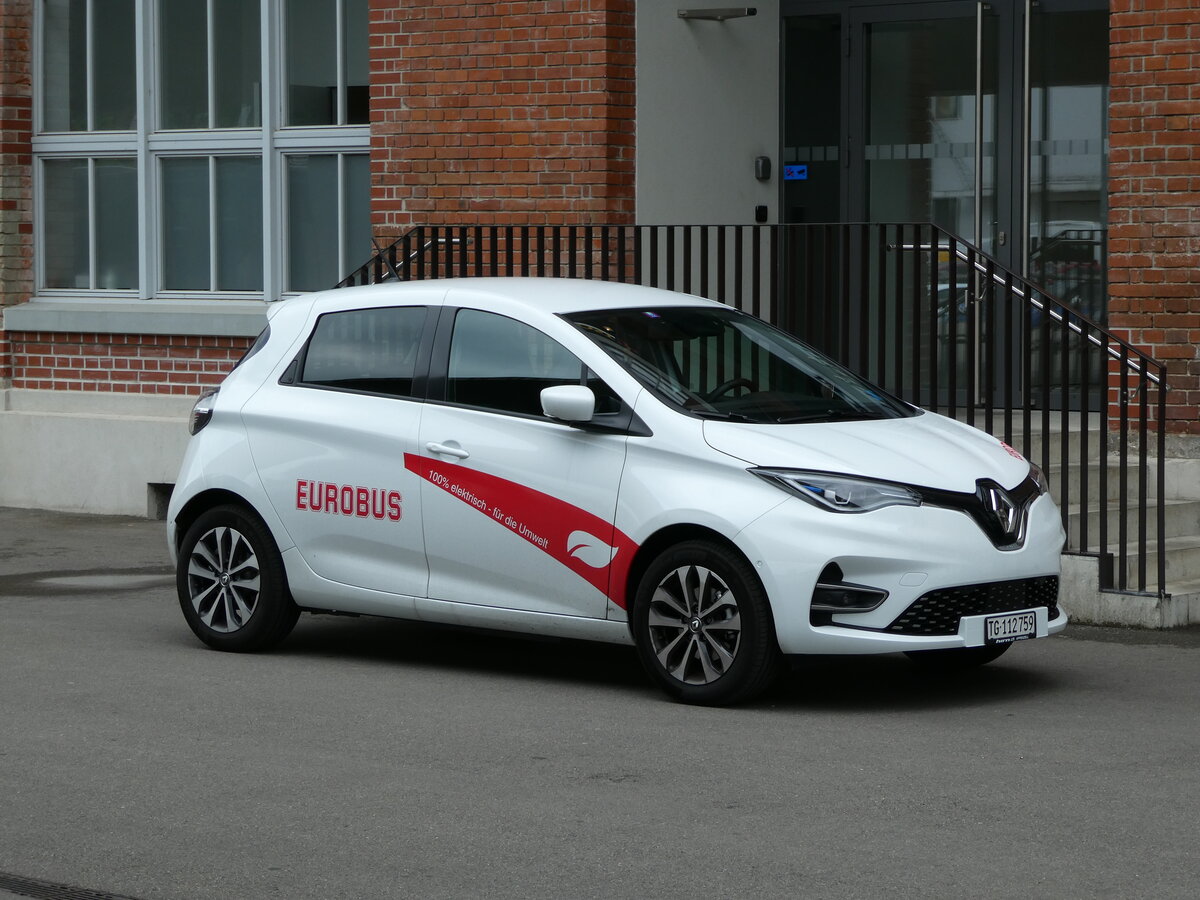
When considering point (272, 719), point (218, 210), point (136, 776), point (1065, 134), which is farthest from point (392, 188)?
point (136, 776)

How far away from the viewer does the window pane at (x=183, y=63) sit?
49.8 ft

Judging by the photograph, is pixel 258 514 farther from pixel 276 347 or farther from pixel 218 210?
pixel 218 210

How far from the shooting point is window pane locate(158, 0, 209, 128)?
15188mm

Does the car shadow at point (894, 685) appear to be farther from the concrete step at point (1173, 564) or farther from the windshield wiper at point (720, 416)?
the concrete step at point (1173, 564)

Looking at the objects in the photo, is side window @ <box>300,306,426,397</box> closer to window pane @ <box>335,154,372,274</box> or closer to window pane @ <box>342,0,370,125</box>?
window pane @ <box>335,154,372,274</box>

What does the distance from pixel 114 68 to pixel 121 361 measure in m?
2.39

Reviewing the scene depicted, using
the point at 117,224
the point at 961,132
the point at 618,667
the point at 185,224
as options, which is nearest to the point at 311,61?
the point at 185,224

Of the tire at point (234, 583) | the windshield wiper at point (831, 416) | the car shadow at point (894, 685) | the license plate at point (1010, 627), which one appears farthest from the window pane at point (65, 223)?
the license plate at point (1010, 627)

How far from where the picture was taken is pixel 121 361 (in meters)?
15.3

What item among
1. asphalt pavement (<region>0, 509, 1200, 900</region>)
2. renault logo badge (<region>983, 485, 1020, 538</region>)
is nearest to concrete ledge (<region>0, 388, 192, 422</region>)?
asphalt pavement (<region>0, 509, 1200, 900</region>)

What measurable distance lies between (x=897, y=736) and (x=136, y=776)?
2.72 m

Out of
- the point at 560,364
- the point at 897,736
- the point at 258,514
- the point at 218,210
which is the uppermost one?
the point at 218,210

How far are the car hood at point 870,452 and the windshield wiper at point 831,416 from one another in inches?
3.0

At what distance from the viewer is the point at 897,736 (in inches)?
282
